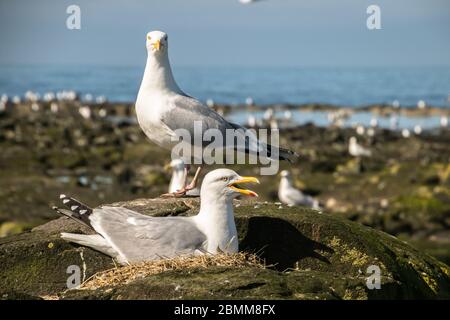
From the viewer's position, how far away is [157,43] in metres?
9.32

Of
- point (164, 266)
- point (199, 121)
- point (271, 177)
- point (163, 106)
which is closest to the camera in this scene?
point (164, 266)

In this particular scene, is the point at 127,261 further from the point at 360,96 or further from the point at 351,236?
the point at 360,96

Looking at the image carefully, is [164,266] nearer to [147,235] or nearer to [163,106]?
[147,235]

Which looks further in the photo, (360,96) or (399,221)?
(360,96)

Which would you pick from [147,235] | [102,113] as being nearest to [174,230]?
[147,235]

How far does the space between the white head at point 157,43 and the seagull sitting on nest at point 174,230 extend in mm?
2459

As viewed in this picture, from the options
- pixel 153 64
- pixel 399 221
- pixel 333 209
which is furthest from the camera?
pixel 333 209

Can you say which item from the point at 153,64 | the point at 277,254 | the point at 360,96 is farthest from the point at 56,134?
the point at 360,96

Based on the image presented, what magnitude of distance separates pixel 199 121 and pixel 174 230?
2670 millimetres

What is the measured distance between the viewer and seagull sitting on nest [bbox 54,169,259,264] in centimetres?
709

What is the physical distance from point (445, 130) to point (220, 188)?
109ft

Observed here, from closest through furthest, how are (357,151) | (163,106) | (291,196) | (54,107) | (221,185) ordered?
(221,185) < (163,106) < (291,196) < (357,151) < (54,107)

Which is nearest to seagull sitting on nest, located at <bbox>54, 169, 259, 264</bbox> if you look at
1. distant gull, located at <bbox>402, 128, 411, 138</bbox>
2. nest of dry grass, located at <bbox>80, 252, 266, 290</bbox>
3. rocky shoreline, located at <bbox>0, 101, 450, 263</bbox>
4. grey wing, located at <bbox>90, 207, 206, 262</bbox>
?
grey wing, located at <bbox>90, 207, 206, 262</bbox>

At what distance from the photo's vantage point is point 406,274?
7.52 m
